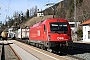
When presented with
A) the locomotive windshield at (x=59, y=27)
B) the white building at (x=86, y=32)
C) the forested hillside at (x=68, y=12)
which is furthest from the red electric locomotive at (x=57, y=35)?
the forested hillside at (x=68, y=12)

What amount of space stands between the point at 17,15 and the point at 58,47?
119 meters

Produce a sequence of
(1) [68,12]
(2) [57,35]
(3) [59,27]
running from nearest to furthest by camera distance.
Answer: (2) [57,35]
(3) [59,27]
(1) [68,12]

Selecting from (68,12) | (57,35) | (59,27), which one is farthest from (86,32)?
(68,12)

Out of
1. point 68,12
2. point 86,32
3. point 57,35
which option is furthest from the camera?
point 68,12

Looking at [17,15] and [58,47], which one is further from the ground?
[17,15]

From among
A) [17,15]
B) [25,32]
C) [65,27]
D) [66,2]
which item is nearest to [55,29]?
[65,27]

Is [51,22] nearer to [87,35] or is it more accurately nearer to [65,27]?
[65,27]

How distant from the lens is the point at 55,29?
21578mm

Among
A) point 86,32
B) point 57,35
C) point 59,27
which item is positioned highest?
point 86,32

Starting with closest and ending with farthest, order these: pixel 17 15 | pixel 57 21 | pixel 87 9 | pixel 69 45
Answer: pixel 69 45 < pixel 57 21 < pixel 87 9 < pixel 17 15

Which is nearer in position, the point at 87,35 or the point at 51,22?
the point at 51,22

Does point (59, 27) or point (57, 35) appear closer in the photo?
point (57, 35)

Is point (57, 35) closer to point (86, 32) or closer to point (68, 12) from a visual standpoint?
point (86, 32)

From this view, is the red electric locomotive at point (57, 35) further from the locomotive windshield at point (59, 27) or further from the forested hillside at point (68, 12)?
the forested hillside at point (68, 12)
